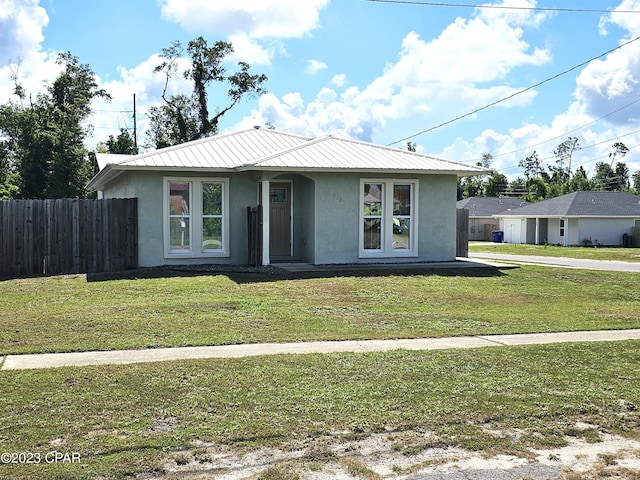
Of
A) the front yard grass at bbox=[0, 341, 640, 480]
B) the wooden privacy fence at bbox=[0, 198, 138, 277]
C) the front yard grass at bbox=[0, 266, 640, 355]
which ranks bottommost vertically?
the front yard grass at bbox=[0, 341, 640, 480]

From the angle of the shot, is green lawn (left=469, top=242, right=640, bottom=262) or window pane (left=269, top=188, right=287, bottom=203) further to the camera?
green lawn (left=469, top=242, right=640, bottom=262)

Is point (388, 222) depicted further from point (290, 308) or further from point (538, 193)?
point (538, 193)

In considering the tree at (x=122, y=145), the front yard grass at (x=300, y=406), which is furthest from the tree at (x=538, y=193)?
the front yard grass at (x=300, y=406)

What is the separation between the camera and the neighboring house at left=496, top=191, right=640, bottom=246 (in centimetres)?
4375

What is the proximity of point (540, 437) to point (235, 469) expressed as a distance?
2.48 meters

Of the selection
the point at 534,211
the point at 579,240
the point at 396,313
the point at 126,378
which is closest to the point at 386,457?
the point at 126,378

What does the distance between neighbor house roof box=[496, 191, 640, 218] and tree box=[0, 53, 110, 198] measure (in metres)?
33.0

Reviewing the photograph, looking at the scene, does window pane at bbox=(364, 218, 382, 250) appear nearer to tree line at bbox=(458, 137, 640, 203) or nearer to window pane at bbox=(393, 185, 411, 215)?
window pane at bbox=(393, 185, 411, 215)

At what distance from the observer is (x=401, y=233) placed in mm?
17484

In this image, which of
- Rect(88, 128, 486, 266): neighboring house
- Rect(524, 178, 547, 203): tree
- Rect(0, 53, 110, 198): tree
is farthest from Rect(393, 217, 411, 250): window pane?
Rect(524, 178, 547, 203): tree

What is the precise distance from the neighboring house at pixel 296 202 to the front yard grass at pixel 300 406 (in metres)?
9.19

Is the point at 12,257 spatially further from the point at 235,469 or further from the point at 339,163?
the point at 235,469

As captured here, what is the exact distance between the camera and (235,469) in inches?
169

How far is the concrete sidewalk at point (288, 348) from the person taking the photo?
7.10m
